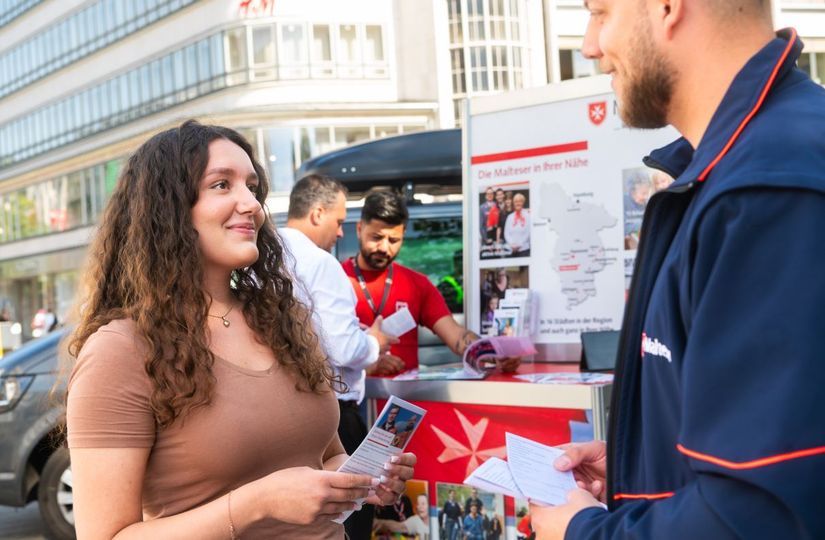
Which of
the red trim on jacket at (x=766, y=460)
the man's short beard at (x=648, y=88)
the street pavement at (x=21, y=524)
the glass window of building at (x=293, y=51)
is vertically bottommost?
the street pavement at (x=21, y=524)

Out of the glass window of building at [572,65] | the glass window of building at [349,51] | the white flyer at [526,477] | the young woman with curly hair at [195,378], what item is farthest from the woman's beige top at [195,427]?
the glass window of building at [572,65]

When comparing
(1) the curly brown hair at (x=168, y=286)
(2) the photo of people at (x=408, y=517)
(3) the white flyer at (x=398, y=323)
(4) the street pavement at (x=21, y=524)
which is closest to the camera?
(1) the curly brown hair at (x=168, y=286)

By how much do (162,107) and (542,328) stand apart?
34335 millimetres

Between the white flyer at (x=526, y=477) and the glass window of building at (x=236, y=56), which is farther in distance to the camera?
the glass window of building at (x=236, y=56)

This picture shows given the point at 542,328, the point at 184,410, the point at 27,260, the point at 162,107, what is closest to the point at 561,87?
the point at 542,328

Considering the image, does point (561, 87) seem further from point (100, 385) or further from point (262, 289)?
point (100, 385)

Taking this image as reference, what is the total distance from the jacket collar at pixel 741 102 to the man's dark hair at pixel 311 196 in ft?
11.9

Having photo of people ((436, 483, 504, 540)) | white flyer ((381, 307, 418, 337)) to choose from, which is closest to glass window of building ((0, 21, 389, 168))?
white flyer ((381, 307, 418, 337))

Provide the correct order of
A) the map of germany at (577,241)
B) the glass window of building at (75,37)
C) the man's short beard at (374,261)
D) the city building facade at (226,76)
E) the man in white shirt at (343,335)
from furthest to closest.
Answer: the glass window of building at (75,37) < the city building facade at (226,76) < the man's short beard at (374,261) < the map of germany at (577,241) < the man in white shirt at (343,335)

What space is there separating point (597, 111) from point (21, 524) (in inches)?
226

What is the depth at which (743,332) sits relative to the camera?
3.87ft

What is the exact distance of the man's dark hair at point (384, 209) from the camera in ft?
16.9

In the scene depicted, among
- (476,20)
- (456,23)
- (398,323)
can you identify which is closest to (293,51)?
(476,20)

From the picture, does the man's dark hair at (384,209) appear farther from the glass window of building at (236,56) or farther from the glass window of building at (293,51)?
the glass window of building at (236,56)
